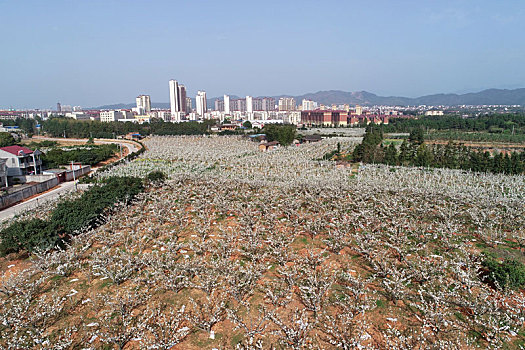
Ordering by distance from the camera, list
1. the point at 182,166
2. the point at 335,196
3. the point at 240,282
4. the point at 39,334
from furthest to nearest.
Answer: the point at 182,166 → the point at 335,196 → the point at 240,282 → the point at 39,334

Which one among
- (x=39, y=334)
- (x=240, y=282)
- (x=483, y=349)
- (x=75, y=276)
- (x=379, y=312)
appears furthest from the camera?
(x=75, y=276)

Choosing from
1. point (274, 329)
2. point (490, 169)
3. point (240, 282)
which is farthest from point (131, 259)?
point (490, 169)

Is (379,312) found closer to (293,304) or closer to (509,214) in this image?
(293,304)

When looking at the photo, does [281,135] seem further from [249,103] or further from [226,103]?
[226,103]

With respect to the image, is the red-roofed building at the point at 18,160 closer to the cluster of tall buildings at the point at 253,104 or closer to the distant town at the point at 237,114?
the distant town at the point at 237,114

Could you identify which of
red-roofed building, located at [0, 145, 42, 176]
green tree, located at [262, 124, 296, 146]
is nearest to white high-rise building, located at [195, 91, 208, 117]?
green tree, located at [262, 124, 296, 146]

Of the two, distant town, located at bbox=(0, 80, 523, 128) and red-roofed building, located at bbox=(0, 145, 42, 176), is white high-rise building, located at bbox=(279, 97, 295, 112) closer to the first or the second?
distant town, located at bbox=(0, 80, 523, 128)

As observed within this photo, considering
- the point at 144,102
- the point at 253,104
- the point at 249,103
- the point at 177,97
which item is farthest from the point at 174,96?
the point at 253,104
